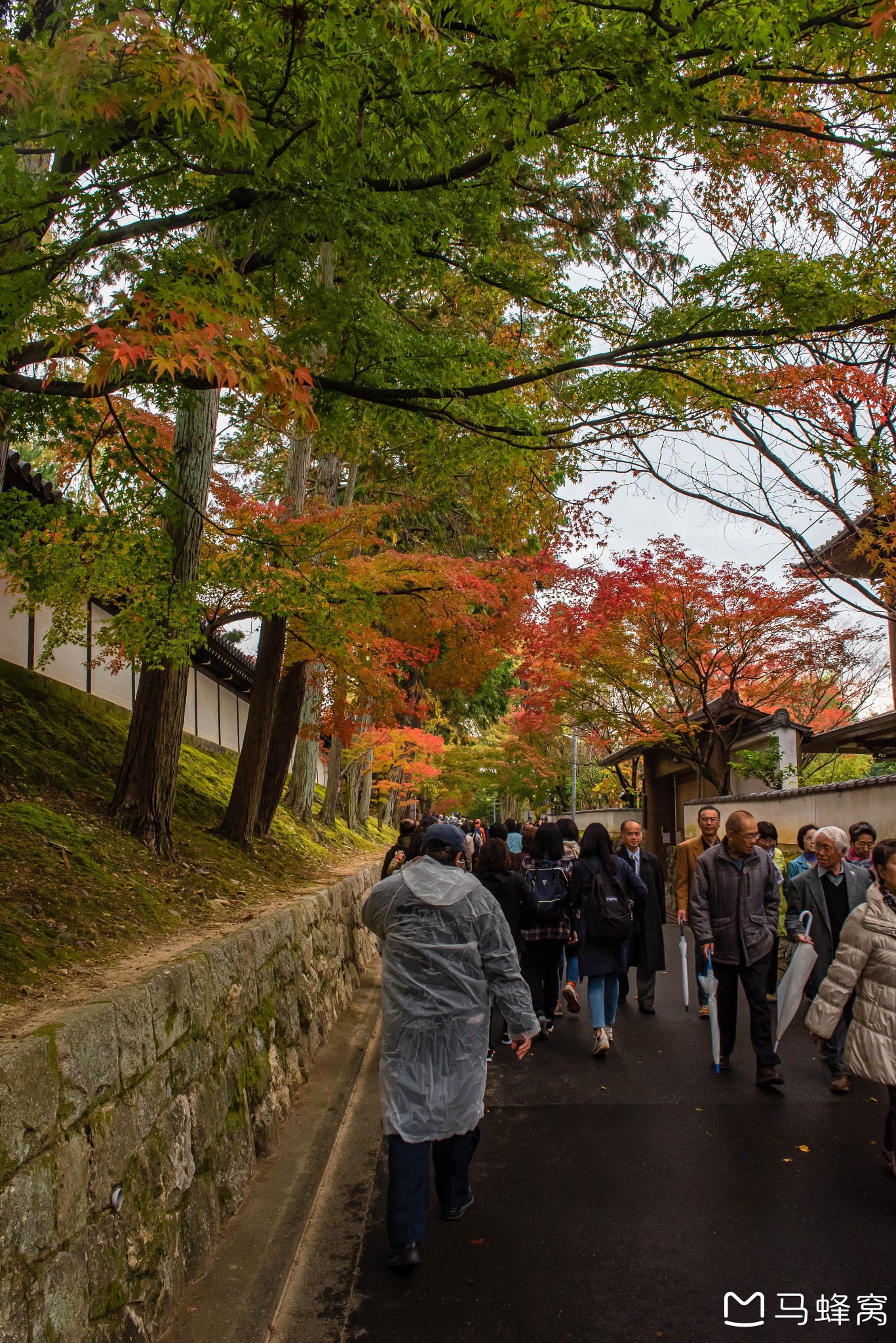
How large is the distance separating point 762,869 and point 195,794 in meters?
7.78

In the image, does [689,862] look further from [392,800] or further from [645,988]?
[392,800]

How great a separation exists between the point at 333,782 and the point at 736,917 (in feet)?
50.0

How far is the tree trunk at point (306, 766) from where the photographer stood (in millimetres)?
16656

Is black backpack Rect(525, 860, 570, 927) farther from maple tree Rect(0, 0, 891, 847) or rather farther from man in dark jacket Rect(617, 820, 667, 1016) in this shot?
maple tree Rect(0, 0, 891, 847)

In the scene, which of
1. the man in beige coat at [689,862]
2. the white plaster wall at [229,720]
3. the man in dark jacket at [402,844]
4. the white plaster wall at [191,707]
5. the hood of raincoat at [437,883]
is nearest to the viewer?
the hood of raincoat at [437,883]

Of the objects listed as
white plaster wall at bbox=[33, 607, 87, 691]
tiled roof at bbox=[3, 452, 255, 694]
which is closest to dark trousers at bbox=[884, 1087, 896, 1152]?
tiled roof at bbox=[3, 452, 255, 694]

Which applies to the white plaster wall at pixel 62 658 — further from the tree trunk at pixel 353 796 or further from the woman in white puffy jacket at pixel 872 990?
the tree trunk at pixel 353 796

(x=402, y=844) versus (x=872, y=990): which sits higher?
(x=402, y=844)

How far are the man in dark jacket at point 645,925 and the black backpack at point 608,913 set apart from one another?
26.5 inches

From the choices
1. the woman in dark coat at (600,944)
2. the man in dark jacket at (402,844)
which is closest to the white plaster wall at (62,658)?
the man in dark jacket at (402,844)

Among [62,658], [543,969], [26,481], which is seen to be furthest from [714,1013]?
[62,658]

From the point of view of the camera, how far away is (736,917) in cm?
643

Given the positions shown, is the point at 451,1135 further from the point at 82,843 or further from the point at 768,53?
the point at 768,53

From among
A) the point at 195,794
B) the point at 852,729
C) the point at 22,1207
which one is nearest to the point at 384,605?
the point at 195,794
